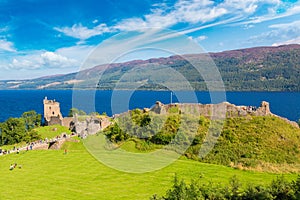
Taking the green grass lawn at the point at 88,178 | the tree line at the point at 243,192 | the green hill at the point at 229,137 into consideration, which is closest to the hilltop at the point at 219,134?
the green hill at the point at 229,137

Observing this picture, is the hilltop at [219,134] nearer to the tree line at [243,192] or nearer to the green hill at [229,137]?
the green hill at [229,137]

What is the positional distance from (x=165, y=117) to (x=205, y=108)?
5048 millimetres

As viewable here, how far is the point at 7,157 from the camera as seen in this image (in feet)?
99.3

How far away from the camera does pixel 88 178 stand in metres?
22.2

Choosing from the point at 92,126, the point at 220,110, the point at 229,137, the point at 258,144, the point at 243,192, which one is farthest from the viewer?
the point at 92,126

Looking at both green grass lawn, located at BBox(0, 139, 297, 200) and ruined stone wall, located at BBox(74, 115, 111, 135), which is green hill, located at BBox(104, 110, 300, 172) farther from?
ruined stone wall, located at BBox(74, 115, 111, 135)

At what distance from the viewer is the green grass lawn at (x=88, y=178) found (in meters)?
19.1

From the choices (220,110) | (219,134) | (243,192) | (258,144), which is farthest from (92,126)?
(243,192)

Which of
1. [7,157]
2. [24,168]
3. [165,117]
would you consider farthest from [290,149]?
[7,157]

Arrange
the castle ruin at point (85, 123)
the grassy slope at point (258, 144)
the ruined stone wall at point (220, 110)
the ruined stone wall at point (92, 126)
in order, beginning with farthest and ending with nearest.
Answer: the castle ruin at point (85, 123) → the ruined stone wall at point (92, 126) → the ruined stone wall at point (220, 110) → the grassy slope at point (258, 144)

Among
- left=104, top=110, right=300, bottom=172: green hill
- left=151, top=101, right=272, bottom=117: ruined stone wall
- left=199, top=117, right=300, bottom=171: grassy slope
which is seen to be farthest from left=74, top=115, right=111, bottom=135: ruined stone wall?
left=199, top=117, right=300, bottom=171: grassy slope

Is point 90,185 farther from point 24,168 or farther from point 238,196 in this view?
point 238,196

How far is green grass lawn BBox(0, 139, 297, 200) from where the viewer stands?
19125 mm

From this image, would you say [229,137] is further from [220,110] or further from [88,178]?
[88,178]
